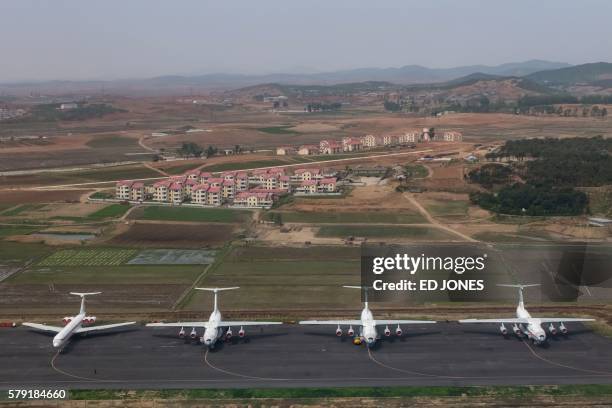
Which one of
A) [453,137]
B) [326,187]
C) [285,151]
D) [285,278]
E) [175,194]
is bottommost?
[285,278]

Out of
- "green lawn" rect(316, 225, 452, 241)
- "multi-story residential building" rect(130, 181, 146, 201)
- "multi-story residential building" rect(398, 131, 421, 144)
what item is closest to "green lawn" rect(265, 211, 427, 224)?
"green lawn" rect(316, 225, 452, 241)

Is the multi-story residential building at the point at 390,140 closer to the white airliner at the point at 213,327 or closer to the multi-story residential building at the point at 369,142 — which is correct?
the multi-story residential building at the point at 369,142

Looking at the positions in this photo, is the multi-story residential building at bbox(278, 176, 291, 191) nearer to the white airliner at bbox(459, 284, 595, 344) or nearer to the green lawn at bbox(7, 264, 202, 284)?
the green lawn at bbox(7, 264, 202, 284)

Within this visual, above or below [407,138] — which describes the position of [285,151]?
below

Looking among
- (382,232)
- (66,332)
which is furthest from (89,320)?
(382,232)

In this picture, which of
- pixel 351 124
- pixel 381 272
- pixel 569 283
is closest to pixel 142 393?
A: pixel 381 272

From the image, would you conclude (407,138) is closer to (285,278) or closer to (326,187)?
(326,187)

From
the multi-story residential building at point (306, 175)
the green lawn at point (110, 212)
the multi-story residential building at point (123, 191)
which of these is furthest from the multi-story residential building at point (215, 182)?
the multi-story residential building at point (306, 175)
